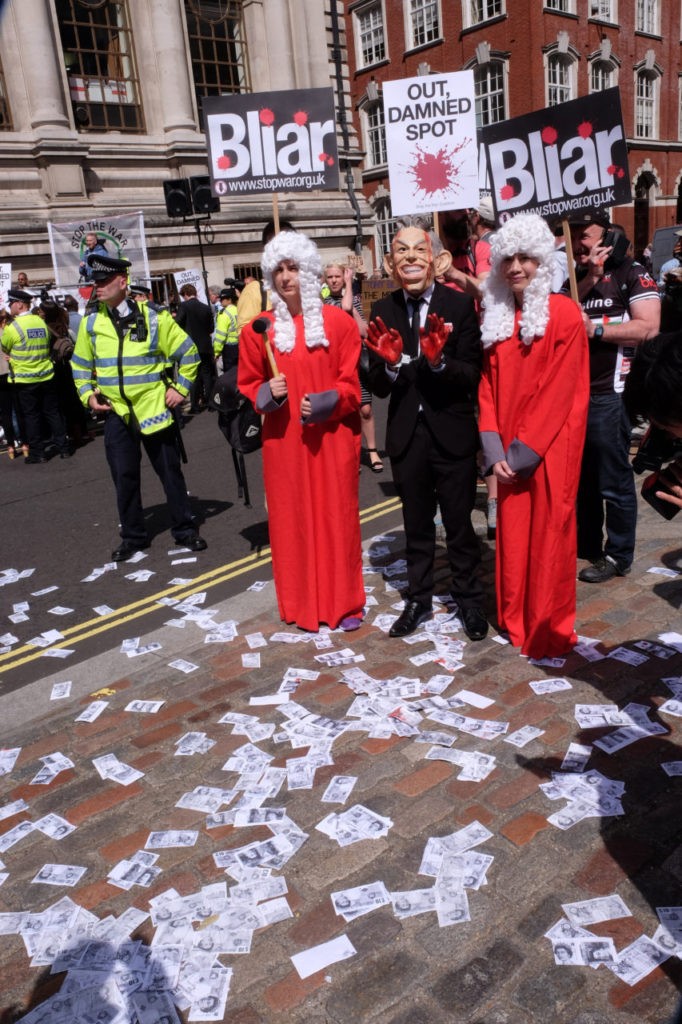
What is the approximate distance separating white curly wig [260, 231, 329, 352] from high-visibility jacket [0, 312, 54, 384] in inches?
281

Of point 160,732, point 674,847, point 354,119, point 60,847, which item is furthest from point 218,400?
point 354,119

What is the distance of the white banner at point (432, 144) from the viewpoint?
5.51 meters

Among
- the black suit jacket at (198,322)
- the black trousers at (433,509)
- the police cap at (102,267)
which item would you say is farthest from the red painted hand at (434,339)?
the black suit jacket at (198,322)

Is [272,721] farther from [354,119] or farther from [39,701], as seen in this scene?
[354,119]

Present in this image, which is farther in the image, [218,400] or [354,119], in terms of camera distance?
[354,119]

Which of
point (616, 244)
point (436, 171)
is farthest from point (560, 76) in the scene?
point (616, 244)

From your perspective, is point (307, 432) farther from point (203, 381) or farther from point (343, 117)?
point (343, 117)

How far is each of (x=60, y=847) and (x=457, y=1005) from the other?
5.46 feet

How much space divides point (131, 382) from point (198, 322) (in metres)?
7.94

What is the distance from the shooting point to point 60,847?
3.19 meters

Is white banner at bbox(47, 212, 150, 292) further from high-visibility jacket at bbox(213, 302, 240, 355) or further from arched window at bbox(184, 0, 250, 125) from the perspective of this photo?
arched window at bbox(184, 0, 250, 125)

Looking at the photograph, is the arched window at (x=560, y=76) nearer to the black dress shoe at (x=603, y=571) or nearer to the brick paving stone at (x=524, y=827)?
the black dress shoe at (x=603, y=571)

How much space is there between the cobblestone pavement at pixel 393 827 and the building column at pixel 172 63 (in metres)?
18.6

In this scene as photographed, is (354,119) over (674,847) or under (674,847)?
over
